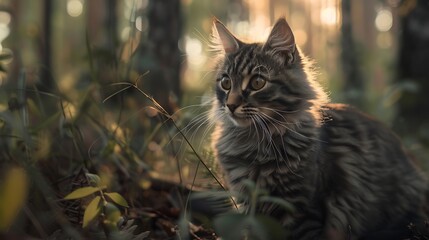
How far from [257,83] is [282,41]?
0.37 meters

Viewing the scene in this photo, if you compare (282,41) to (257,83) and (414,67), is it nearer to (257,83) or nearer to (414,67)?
(257,83)

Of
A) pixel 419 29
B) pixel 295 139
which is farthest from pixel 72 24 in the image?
pixel 295 139

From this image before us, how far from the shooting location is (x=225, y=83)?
378cm

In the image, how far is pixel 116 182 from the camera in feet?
12.7

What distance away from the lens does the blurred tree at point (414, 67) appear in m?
7.25

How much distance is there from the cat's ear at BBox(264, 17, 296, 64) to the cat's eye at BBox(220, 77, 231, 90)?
0.36m

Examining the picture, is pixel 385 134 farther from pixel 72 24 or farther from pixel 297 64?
pixel 72 24

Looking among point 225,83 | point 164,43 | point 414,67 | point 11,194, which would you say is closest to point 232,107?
point 225,83

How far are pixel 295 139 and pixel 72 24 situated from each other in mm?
50896

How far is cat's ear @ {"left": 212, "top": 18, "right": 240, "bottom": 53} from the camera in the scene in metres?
3.93

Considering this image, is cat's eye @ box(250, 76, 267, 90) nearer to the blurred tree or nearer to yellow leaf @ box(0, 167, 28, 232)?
yellow leaf @ box(0, 167, 28, 232)

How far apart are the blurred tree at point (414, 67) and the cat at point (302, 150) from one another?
360 centimetres

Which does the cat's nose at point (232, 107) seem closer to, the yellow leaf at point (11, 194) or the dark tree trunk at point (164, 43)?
the yellow leaf at point (11, 194)

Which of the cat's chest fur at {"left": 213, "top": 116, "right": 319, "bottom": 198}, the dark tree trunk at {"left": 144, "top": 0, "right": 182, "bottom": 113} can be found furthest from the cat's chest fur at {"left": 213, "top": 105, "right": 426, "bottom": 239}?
the dark tree trunk at {"left": 144, "top": 0, "right": 182, "bottom": 113}
